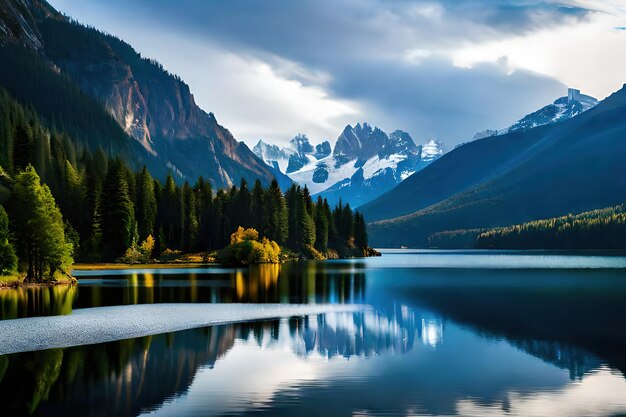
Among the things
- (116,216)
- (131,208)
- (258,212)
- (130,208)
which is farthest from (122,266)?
(258,212)

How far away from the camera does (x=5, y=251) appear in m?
80.4

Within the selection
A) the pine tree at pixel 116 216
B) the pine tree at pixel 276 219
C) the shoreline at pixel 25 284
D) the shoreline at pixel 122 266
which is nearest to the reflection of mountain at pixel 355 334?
the shoreline at pixel 25 284

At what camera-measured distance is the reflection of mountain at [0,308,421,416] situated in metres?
28.0

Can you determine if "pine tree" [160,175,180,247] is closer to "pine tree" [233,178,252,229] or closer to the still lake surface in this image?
"pine tree" [233,178,252,229]

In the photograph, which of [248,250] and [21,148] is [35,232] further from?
[21,148]

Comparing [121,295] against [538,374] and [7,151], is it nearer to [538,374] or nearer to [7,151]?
[538,374]

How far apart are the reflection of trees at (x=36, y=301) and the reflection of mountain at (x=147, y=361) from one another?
17605 mm

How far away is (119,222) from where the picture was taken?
15825cm

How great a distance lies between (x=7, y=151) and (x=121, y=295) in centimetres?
12042

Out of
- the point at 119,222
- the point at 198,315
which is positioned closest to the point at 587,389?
the point at 198,315

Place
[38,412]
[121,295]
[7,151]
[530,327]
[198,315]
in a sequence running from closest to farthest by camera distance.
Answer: [38,412] < [530,327] < [198,315] < [121,295] < [7,151]

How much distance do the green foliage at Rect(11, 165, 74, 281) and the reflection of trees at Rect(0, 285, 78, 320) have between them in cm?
460

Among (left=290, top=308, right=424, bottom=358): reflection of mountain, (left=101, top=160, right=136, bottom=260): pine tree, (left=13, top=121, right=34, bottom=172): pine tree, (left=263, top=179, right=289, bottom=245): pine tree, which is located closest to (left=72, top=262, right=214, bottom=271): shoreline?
(left=101, top=160, right=136, bottom=260): pine tree

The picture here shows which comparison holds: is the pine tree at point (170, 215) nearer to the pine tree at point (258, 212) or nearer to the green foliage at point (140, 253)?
the green foliage at point (140, 253)
